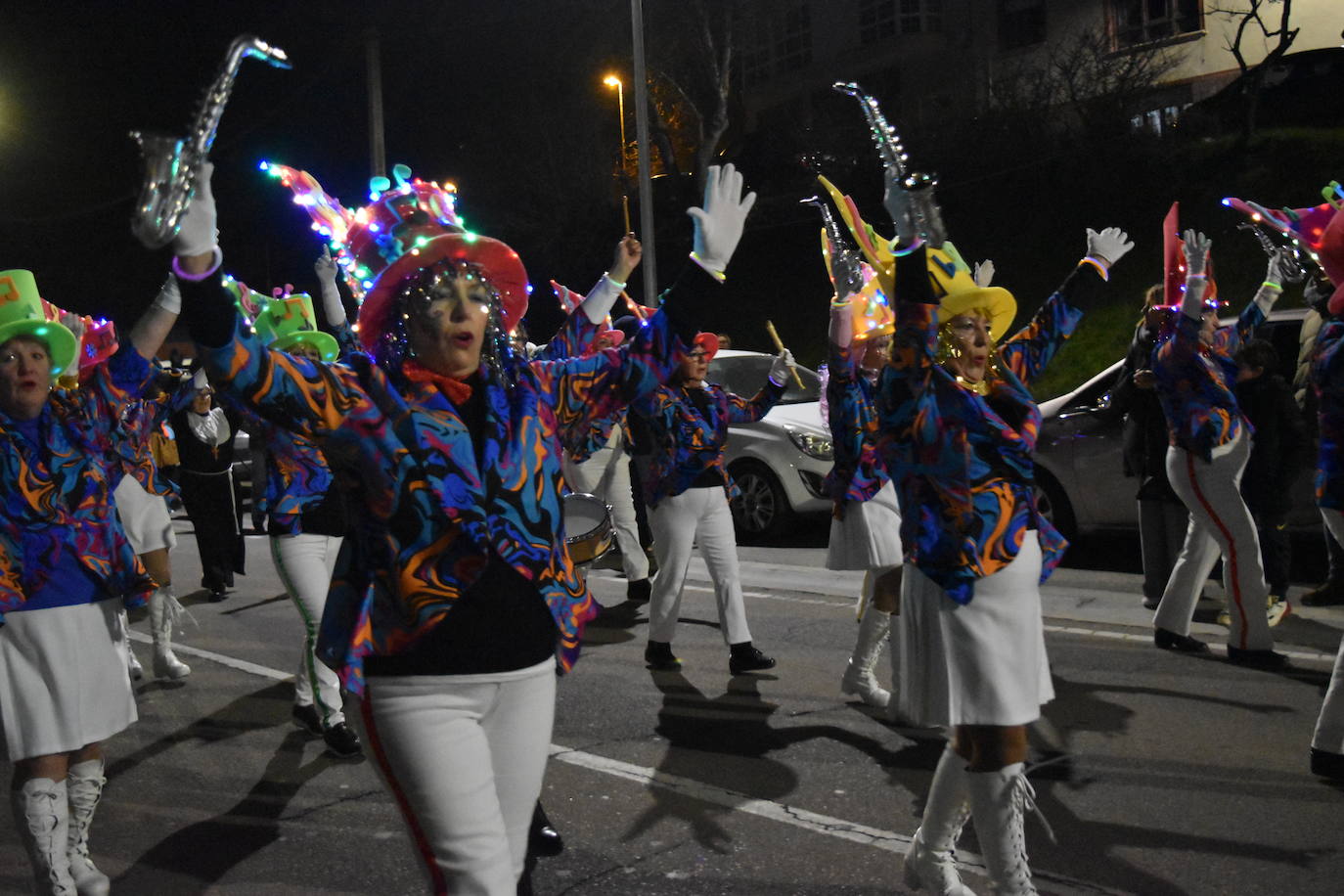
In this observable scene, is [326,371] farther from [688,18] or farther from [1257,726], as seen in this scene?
[688,18]

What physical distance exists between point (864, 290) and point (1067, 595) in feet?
12.4

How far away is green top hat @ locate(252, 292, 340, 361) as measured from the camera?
6.11 meters

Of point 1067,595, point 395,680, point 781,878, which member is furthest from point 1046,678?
point 1067,595

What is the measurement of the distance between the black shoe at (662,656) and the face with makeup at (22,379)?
3.97 m

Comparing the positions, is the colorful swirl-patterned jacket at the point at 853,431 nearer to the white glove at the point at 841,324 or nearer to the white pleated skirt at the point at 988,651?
the white glove at the point at 841,324

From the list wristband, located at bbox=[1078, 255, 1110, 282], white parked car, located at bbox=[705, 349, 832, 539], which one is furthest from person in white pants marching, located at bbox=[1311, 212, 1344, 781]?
white parked car, located at bbox=[705, 349, 832, 539]

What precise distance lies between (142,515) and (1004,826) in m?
6.57

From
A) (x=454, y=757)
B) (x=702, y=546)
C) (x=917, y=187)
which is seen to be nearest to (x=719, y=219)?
(x=917, y=187)

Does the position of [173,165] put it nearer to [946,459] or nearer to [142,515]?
[946,459]

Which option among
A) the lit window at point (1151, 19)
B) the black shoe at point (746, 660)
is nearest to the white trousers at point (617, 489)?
the black shoe at point (746, 660)

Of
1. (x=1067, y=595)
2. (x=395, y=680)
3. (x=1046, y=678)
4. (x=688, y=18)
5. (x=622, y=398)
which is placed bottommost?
(x=1067, y=595)

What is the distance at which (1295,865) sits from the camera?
163 inches

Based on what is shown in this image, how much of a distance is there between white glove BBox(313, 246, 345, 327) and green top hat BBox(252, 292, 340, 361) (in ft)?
0.32

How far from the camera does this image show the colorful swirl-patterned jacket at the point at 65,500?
4074 mm
